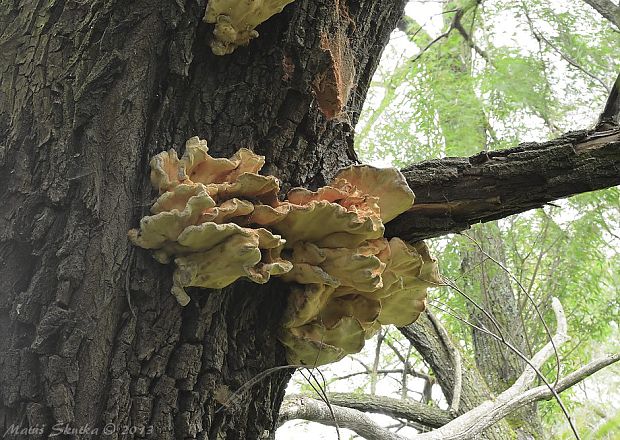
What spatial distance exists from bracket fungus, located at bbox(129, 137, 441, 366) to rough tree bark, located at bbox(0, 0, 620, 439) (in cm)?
7

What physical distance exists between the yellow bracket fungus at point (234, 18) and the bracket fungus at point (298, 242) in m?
0.25

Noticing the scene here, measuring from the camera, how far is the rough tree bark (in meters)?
1.26

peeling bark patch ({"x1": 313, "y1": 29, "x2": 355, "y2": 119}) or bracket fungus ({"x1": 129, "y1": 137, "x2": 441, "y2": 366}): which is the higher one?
peeling bark patch ({"x1": 313, "y1": 29, "x2": 355, "y2": 119})

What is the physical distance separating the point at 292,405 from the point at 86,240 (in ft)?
6.28

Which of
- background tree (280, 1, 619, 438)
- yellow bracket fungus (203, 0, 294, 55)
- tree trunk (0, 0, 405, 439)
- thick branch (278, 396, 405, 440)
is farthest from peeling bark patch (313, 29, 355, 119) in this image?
background tree (280, 1, 619, 438)

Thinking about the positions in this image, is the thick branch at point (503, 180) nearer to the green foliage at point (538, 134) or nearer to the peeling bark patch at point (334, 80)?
the peeling bark patch at point (334, 80)

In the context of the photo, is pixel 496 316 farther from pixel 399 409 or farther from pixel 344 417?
pixel 344 417

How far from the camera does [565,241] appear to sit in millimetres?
4703

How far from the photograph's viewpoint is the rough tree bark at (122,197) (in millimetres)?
1258

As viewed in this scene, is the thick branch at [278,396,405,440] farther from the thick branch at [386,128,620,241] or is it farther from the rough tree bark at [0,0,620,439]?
the thick branch at [386,128,620,241]

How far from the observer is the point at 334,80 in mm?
1563

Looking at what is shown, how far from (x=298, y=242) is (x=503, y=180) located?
51 centimetres

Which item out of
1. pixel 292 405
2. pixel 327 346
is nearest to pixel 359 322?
pixel 327 346

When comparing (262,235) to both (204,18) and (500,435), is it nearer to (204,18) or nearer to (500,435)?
(204,18)
